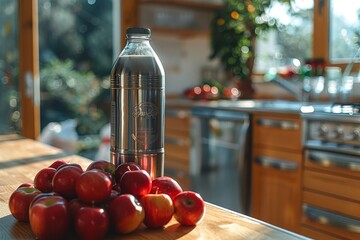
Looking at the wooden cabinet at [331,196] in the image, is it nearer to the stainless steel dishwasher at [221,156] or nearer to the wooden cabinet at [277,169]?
the wooden cabinet at [277,169]

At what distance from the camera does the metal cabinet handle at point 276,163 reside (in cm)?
251

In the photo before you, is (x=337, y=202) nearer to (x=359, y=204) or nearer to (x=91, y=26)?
(x=359, y=204)

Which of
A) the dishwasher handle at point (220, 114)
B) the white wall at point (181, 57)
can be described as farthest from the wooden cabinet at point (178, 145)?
the white wall at point (181, 57)

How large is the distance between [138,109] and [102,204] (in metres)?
0.23

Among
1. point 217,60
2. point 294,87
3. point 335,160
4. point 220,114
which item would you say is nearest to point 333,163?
point 335,160

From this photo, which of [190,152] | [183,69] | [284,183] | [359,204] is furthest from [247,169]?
[183,69]

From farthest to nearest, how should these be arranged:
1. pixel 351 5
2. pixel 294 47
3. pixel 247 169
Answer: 1. pixel 294 47
2. pixel 351 5
3. pixel 247 169

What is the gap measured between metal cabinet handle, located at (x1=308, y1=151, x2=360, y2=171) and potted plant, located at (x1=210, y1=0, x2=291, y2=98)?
1572mm

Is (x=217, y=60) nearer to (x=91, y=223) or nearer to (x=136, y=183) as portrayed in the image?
(x=136, y=183)

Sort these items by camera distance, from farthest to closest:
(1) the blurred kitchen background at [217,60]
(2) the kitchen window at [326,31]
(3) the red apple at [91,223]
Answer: (2) the kitchen window at [326,31], (1) the blurred kitchen background at [217,60], (3) the red apple at [91,223]

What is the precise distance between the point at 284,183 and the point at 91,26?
382 cm

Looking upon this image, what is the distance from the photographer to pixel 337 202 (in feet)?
7.14

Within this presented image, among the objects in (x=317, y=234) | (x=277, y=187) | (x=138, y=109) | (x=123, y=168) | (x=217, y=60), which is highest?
(x=217, y=60)

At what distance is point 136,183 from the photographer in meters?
0.82
